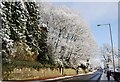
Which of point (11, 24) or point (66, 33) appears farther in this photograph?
point (66, 33)

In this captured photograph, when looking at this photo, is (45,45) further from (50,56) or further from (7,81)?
(7,81)

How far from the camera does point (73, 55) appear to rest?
205ft

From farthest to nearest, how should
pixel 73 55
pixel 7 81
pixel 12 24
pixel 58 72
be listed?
pixel 73 55 < pixel 58 72 < pixel 12 24 < pixel 7 81

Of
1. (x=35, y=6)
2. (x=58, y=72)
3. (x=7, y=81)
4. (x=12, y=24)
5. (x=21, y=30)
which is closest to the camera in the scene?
(x=7, y=81)

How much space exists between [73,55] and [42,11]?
12.3m

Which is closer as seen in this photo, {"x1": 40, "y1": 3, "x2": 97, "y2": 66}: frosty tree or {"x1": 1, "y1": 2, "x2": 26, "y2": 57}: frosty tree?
{"x1": 1, "y1": 2, "x2": 26, "y2": 57}: frosty tree

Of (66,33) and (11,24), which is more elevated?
(66,33)

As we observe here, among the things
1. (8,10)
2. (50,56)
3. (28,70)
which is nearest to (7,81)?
(28,70)

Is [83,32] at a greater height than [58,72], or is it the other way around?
[83,32]

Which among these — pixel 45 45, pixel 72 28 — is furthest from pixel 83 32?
pixel 45 45

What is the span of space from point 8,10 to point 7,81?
1155 centimetres

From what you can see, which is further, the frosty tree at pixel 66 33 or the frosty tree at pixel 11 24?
the frosty tree at pixel 66 33

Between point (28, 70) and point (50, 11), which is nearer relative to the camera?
point (28, 70)

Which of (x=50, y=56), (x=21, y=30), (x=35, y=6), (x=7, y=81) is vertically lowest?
(x=7, y=81)
